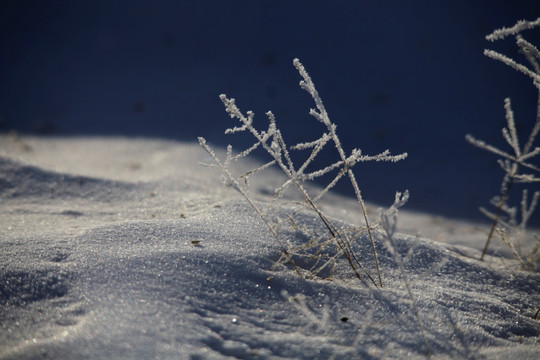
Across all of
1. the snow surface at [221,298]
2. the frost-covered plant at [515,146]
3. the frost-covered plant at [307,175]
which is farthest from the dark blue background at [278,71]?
the frost-covered plant at [307,175]

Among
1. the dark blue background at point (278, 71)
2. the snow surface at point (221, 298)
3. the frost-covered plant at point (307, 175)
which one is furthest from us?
the dark blue background at point (278, 71)

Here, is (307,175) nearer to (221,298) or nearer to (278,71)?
(221,298)

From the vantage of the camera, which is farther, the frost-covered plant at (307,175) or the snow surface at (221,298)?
the frost-covered plant at (307,175)

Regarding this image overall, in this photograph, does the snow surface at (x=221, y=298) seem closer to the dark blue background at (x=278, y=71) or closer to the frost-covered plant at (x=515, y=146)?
the frost-covered plant at (x=515, y=146)

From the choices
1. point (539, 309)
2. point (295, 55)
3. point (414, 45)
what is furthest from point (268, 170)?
point (414, 45)

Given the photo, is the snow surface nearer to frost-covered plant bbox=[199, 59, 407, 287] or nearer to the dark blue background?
frost-covered plant bbox=[199, 59, 407, 287]

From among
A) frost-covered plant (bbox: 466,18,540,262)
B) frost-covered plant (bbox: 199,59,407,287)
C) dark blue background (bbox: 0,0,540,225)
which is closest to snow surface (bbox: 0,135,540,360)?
frost-covered plant (bbox: 199,59,407,287)

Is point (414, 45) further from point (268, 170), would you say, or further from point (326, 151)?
point (268, 170)
